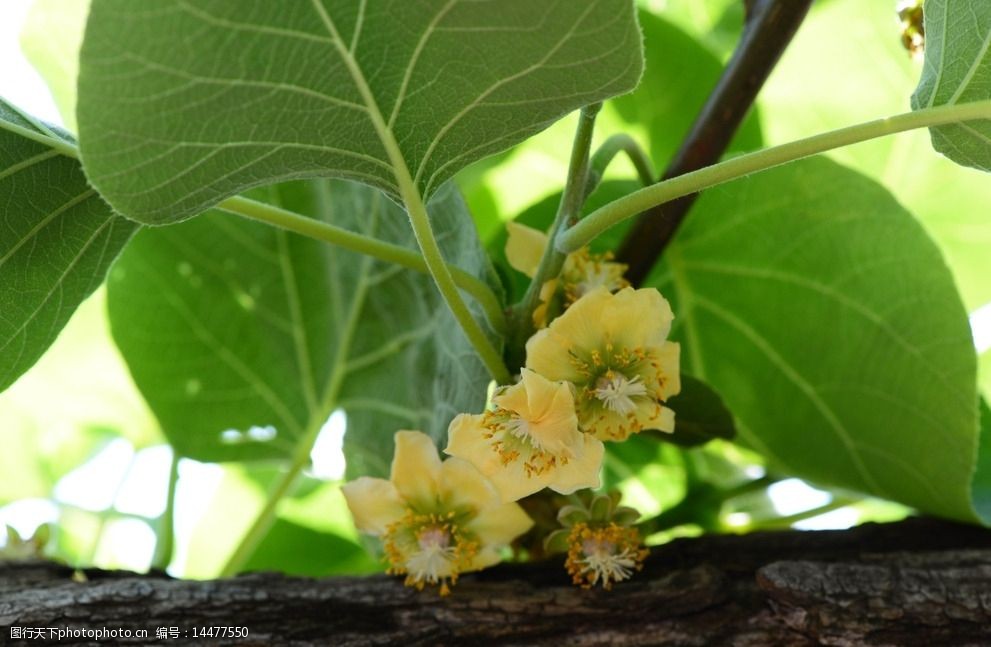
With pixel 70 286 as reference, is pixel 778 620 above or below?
below

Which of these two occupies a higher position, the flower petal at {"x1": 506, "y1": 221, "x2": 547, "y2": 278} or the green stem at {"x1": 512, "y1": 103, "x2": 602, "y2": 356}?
the flower petal at {"x1": 506, "y1": 221, "x2": 547, "y2": 278}

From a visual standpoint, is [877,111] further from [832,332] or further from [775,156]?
[775,156]

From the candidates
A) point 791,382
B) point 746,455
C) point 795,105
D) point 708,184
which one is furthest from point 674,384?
point 795,105

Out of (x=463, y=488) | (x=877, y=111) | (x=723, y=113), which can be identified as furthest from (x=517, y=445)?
(x=877, y=111)

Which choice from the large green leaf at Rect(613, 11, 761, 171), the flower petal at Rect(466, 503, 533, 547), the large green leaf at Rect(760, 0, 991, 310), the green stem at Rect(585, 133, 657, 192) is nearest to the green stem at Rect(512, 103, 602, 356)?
the green stem at Rect(585, 133, 657, 192)

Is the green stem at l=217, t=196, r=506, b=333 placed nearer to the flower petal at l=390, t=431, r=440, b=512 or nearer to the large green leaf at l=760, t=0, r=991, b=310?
the flower petal at l=390, t=431, r=440, b=512

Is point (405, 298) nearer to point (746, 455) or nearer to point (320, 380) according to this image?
point (320, 380)
